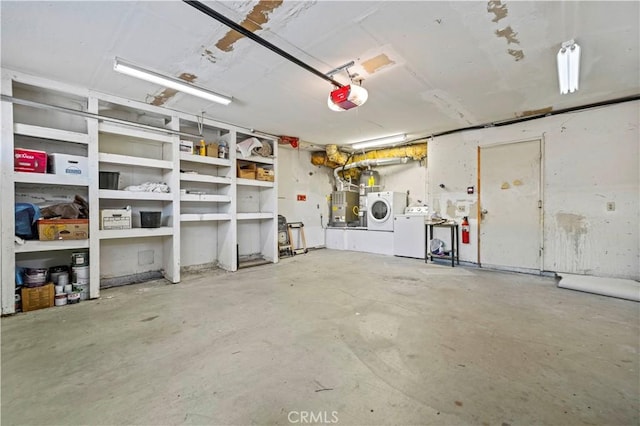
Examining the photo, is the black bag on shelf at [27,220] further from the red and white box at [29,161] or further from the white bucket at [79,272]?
the white bucket at [79,272]

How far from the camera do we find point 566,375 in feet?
5.48

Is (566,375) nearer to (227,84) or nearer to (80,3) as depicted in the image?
(227,84)

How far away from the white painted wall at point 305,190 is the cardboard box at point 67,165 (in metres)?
3.59

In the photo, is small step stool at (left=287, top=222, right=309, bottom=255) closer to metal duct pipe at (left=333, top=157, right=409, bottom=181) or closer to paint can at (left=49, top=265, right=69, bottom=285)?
metal duct pipe at (left=333, top=157, right=409, bottom=181)

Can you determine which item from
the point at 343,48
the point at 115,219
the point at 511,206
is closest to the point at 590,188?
the point at 511,206

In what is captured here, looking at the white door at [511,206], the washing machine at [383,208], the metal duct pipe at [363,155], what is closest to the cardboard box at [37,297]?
the metal duct pipe at [363,155]

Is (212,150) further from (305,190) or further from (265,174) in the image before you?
(305,190)

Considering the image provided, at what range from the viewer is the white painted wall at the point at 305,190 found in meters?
6.31

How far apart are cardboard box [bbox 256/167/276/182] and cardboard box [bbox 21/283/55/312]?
3.16m

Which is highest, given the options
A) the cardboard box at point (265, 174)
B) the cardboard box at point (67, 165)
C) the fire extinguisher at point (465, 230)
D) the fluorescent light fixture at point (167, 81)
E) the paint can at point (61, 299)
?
the fluorescent light fixture at point (167, 81)

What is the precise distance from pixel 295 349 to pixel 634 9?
3.62 meters

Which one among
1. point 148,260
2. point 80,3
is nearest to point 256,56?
point 80,3

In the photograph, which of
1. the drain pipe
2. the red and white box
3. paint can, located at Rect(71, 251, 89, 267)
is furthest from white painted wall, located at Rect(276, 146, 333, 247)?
the red and white box

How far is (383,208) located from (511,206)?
2501 millimetres
